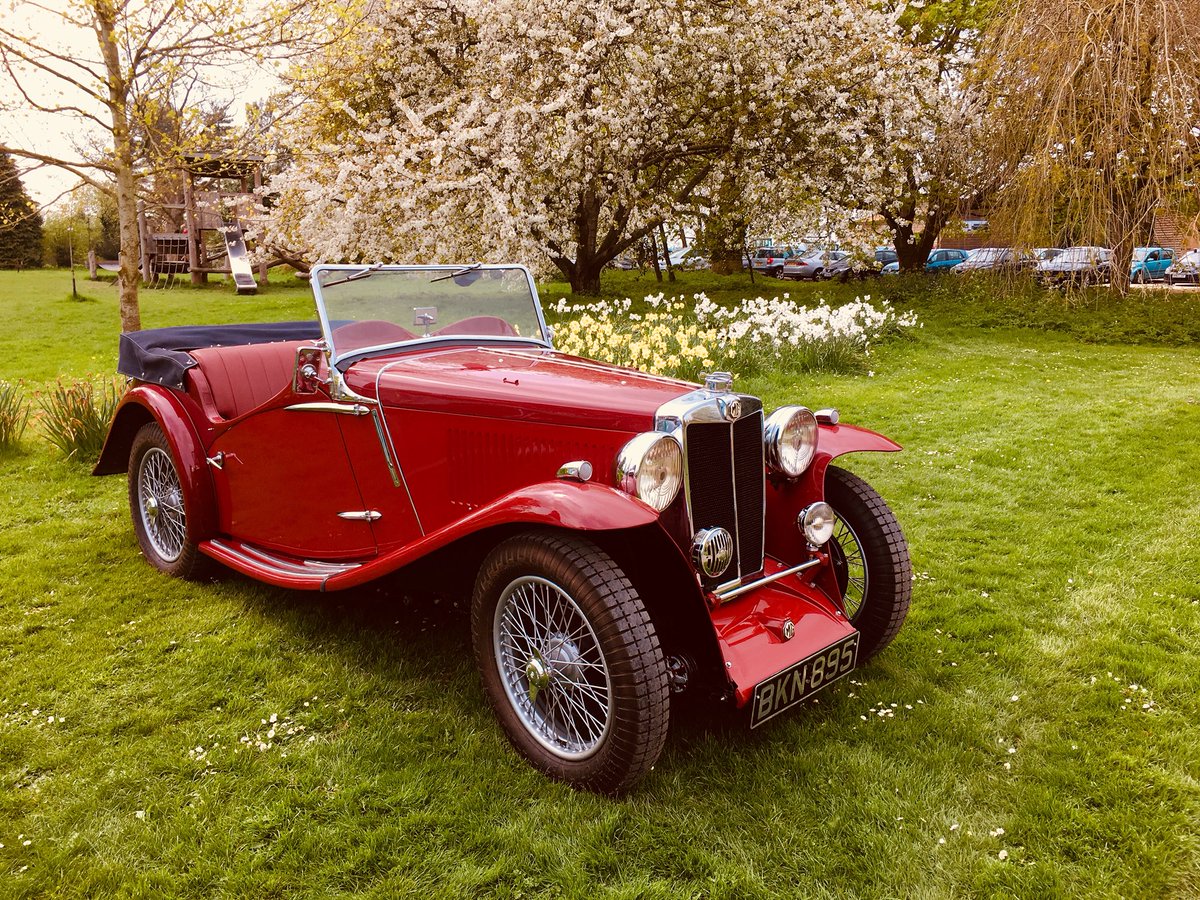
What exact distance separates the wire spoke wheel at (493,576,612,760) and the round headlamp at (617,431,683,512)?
44 cm

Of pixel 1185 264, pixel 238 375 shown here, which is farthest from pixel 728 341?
pixel 1185 264

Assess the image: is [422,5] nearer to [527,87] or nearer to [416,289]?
[527,87]

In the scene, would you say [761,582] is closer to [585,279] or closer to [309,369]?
[309,369]

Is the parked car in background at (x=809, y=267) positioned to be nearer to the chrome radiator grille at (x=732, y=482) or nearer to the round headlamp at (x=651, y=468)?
the chrome radiator grille at (x=732, y=482)

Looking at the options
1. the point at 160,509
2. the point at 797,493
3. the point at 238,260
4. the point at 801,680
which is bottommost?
the point at 801,680

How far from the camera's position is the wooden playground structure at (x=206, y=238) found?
808 inches

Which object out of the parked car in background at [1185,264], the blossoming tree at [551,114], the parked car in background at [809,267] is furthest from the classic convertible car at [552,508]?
the parked car in background at [809,267]

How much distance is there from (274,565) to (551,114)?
10.6 metres

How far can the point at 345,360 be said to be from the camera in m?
3.67

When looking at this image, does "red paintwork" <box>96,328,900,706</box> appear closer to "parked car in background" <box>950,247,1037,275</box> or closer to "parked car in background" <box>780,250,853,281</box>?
"parked car in background" <box>950,247,1037,275</box>

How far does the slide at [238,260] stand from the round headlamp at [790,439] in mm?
19932

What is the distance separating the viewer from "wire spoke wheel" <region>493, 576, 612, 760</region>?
2758 millimetres

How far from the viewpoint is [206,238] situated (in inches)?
1074

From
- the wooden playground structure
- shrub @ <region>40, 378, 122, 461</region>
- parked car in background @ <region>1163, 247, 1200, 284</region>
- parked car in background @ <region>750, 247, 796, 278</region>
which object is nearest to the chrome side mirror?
shrub @ <region>40, 378, 122, 461</region>
